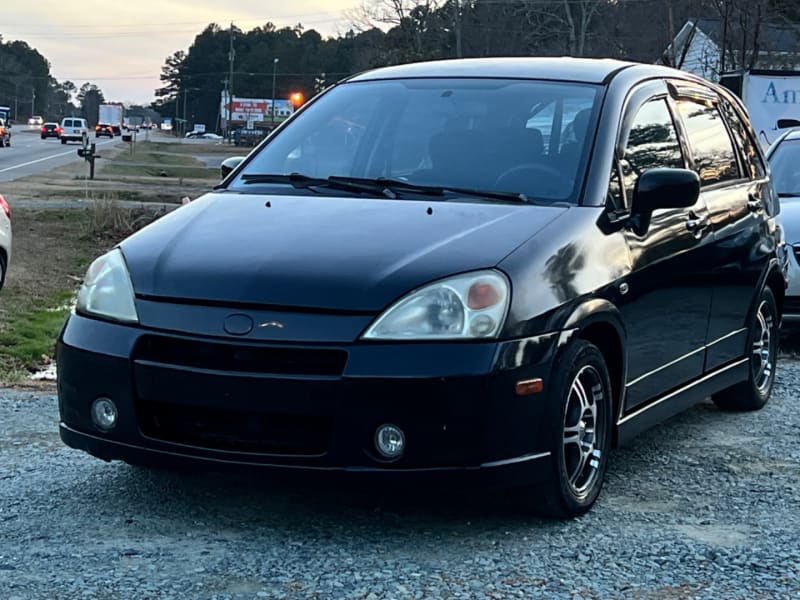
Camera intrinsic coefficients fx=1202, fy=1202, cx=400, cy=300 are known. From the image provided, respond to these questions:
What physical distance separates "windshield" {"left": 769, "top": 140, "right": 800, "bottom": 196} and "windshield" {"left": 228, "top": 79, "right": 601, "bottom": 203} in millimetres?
5080

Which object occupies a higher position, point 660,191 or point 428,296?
point 660,191

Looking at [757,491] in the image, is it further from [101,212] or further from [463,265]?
[101,212]

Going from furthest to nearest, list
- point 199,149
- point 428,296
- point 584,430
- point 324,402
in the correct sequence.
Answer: point 199,149 → point 584,430 → point 428,296 → point 324,402

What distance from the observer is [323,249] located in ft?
13.6

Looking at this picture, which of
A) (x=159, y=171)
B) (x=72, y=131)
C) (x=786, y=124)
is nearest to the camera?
(x=786, y=124)

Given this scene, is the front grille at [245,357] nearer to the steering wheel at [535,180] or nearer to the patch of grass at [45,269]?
the steering wheel at [535,180]

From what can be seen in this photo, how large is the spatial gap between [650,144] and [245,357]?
230 centimetres

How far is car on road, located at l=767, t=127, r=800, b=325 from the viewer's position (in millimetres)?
8586

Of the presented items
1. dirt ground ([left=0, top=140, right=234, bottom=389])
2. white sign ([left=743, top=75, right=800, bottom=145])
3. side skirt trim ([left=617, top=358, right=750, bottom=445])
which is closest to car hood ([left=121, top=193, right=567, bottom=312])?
side skirt trim ([left=617, top=358, right=750, bottom=445])

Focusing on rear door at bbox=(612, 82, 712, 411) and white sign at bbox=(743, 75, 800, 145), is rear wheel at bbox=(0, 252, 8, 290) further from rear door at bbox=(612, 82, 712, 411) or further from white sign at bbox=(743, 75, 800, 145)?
white sign at bbox=(743, 75, 800, 145)

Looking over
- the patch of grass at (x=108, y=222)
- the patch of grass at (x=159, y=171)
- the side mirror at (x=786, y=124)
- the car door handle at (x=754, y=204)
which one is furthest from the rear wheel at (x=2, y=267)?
the patch of grass at (x=159, y=171)

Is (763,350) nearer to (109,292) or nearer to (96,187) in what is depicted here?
(109,292)

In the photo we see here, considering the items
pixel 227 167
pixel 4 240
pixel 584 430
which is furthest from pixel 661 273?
pixel 4 240

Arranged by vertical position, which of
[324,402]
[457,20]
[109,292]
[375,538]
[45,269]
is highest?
[457,20]
